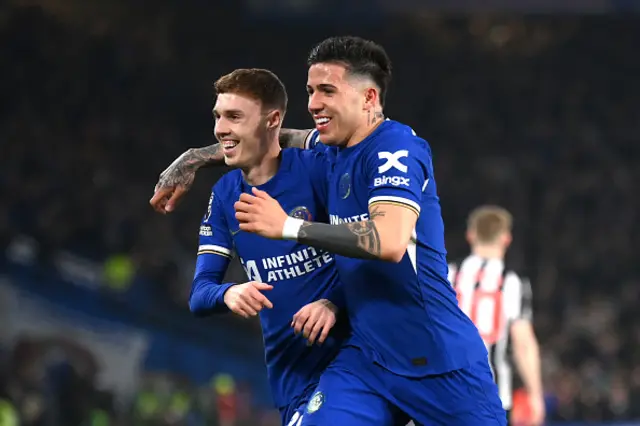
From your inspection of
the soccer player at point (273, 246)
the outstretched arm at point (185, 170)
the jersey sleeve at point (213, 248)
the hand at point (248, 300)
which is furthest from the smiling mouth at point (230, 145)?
the hand at point (248, 300)

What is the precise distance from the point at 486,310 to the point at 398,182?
3.61 m

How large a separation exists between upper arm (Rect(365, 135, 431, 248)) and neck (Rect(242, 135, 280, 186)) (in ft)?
1.99

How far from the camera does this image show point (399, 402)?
3.54 metres

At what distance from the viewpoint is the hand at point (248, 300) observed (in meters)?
3.38

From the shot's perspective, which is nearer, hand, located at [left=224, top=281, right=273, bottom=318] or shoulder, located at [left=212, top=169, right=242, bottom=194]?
hand, located at [left=224, top=281, right=273, bottom=318]

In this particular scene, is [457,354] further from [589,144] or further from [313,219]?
[589,144]

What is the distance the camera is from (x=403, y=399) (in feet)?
11.6

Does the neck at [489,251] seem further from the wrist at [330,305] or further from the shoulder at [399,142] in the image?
the shoulder at [399,142]

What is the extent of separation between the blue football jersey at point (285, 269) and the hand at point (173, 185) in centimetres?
23

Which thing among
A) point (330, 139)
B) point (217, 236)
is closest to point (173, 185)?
point (217, 236)

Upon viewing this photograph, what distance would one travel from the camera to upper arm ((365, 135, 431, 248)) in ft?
10.5

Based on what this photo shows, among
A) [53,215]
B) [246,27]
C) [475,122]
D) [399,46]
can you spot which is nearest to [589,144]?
[475,122]

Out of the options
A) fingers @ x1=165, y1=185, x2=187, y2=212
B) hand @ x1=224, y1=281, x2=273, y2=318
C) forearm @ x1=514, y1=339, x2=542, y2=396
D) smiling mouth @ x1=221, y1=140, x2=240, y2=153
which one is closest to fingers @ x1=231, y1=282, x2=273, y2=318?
hand @ x1=224, y1=281, x2=273, y2=318

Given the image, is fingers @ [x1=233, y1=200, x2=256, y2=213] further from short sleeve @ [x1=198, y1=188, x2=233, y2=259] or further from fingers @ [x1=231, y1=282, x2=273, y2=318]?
short sleeve @ [x1=198, y1=188, x2=233, y2=259]
